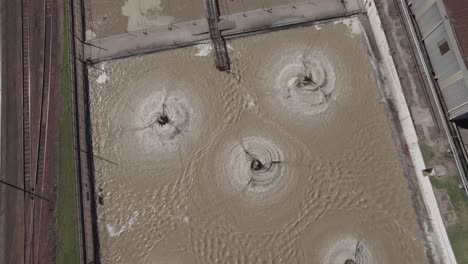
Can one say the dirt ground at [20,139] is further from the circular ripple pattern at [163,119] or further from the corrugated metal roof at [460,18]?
the corrugated metal roof at [460,18]

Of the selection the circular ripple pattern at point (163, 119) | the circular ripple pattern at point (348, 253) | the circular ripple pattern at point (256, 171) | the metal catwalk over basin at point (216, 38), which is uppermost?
the metal catwalk over basin at point (216, 38)

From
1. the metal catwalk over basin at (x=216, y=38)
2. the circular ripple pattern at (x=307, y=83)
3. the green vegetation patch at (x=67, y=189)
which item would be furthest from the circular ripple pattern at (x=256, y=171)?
the green vegetation patch at (x=67, y=189)

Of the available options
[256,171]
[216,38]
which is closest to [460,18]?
[256,171]

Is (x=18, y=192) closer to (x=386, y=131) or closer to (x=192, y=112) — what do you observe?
(x=192, y=112)

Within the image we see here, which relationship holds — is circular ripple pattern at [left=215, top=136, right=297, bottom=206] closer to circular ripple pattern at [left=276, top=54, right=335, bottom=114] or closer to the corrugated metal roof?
circular ripple pattern at [left=276, top=54, right=335, bottom=114]

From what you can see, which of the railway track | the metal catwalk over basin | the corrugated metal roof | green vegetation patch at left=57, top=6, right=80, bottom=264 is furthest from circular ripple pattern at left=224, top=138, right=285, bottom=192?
the railway track

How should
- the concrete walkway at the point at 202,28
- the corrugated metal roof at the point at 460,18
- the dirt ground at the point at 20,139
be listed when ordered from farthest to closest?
the concrete walkway at the point at 202,28
the dirt ground at the point at 20,139
the corrugated metal roof at the point at 460,18

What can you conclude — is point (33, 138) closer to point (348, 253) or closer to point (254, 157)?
point (254, 157)
